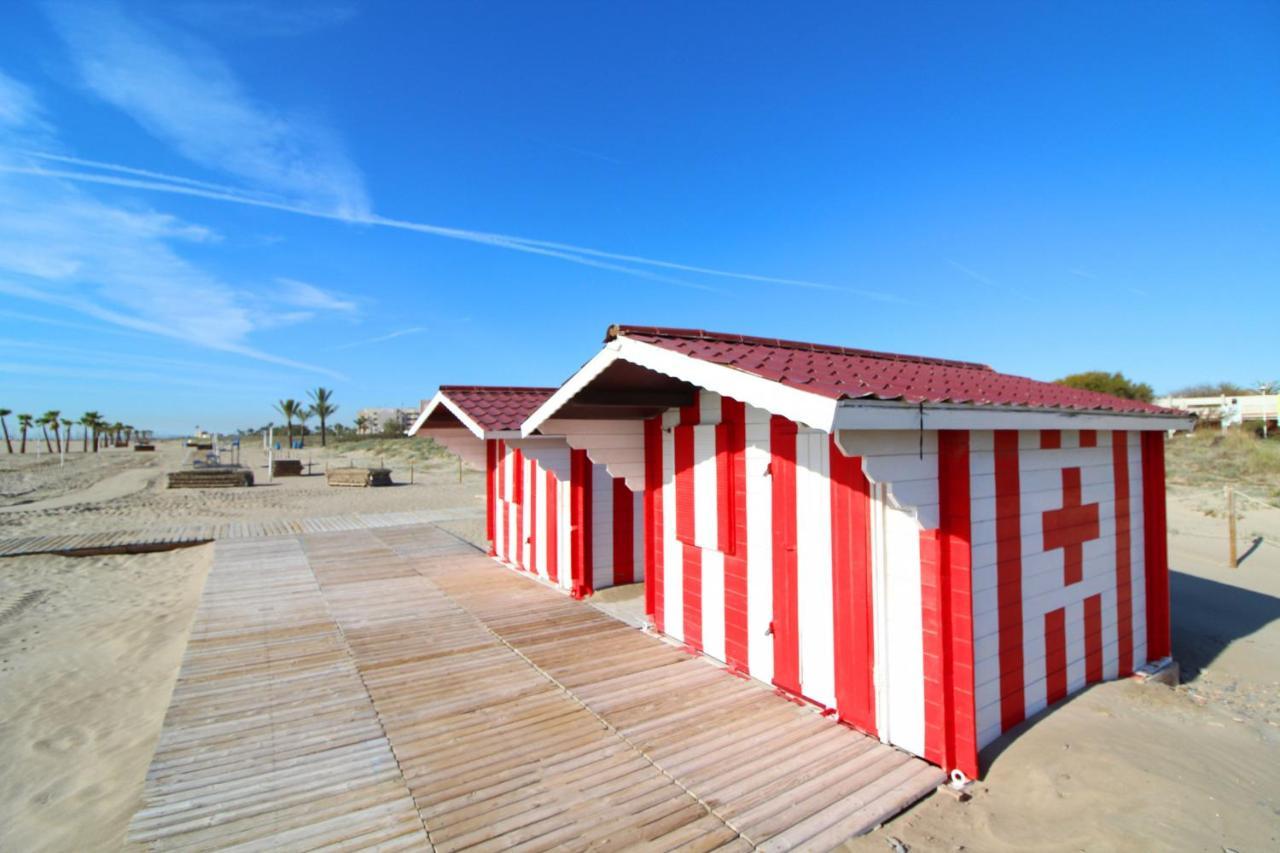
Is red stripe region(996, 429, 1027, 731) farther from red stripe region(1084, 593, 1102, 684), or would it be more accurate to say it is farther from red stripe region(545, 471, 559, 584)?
red stripe region(545, 471, 559, 584)

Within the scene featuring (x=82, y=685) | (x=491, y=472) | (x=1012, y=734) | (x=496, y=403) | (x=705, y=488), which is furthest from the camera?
(x=491, y=472)

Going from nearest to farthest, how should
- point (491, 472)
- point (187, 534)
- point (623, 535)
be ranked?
point (623, 535), point (491, 472), point (187, 534)

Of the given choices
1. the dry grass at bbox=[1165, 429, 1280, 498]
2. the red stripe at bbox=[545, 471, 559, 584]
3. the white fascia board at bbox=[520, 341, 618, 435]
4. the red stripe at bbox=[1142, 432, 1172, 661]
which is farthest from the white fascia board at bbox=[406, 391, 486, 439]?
the dry grass at bbox=[1165, 429, 1280, 498]

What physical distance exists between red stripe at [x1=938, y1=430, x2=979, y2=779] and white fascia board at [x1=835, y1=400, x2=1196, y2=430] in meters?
0.35

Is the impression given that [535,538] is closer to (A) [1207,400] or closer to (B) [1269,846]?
(B) [1269,846]

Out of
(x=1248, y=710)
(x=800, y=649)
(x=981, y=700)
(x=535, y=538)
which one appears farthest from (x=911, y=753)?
(x=535, y=538)

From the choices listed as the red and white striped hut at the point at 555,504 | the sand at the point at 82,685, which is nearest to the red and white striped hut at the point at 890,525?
the red and white striped hut at the point at 555,504

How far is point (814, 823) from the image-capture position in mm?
2906

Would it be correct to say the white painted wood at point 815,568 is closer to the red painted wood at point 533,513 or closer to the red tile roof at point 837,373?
the red tile roof at point 837,373

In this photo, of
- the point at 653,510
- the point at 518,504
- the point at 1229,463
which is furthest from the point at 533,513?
the point at 1229,463

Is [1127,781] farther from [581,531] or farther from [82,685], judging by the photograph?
[82,685]

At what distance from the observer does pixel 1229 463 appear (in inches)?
851

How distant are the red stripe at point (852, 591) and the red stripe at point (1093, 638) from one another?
200 cm

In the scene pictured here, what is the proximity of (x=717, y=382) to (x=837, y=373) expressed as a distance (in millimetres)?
901
